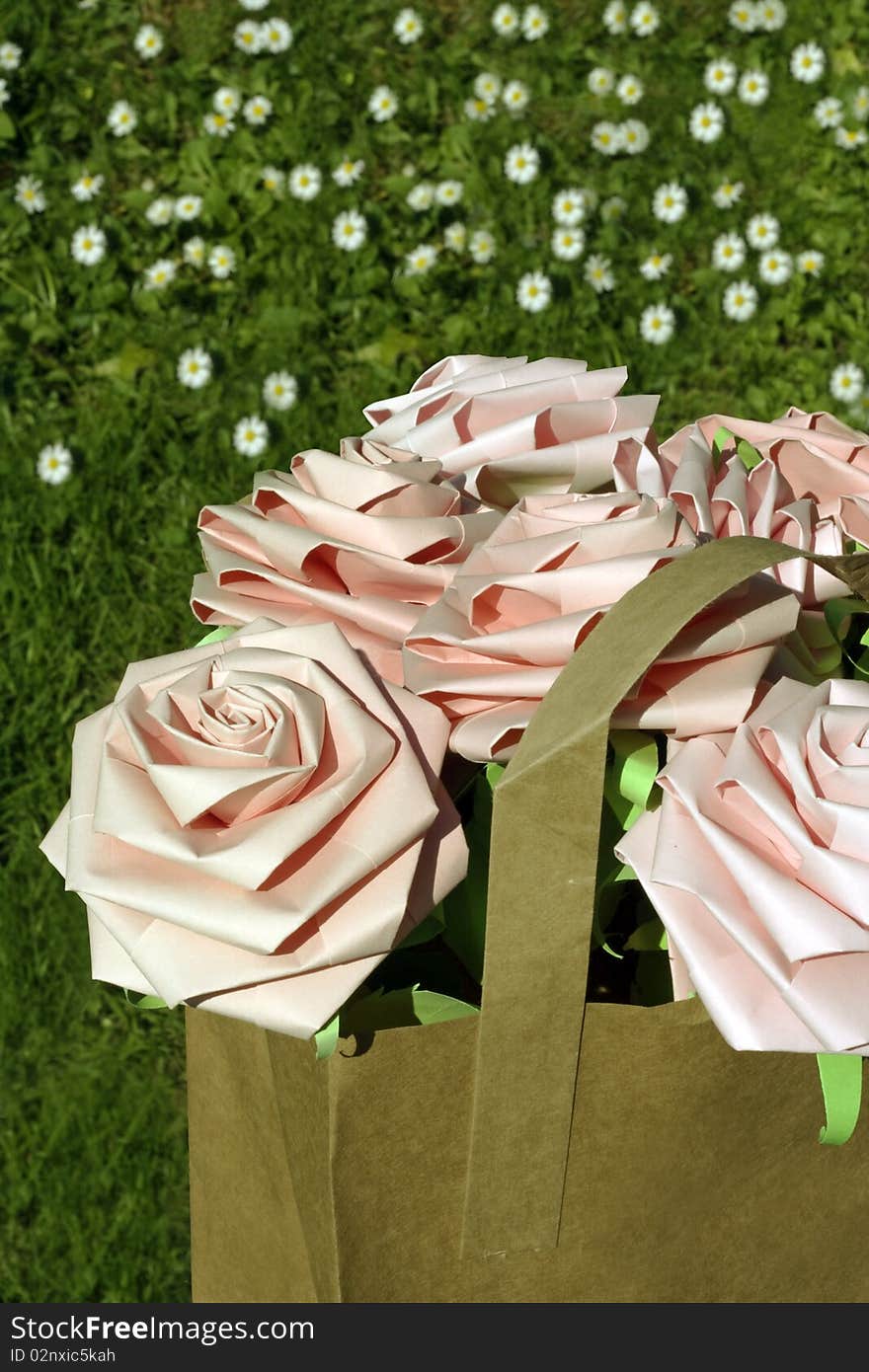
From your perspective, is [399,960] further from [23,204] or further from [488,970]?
[23,204]

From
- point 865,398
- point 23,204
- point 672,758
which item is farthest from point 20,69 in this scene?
point 672,758

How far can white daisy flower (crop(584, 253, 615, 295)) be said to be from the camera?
2.62m

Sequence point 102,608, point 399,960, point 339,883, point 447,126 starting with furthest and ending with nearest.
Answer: point 447,126 < point 102,608 < point 399,960 < point 339,883

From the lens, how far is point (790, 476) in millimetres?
1114

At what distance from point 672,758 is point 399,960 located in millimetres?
263

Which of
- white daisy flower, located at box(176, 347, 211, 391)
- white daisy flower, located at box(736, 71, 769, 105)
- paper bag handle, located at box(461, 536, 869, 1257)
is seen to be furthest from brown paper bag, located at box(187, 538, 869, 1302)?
white daisy flower, located at box(736, 71, 769, 105)

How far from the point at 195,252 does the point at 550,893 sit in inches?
83.3

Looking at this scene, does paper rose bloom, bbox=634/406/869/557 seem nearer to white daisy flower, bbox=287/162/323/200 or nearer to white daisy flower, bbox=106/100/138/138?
white daisy flower, bbox=287/162/323/200

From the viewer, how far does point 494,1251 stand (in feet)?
3.00

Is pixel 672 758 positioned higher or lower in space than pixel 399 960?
higher

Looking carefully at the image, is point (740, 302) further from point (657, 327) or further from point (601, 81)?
point (601, 81)

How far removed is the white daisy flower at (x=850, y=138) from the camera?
278 cm

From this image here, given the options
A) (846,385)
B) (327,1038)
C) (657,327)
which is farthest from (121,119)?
(327,1038)
